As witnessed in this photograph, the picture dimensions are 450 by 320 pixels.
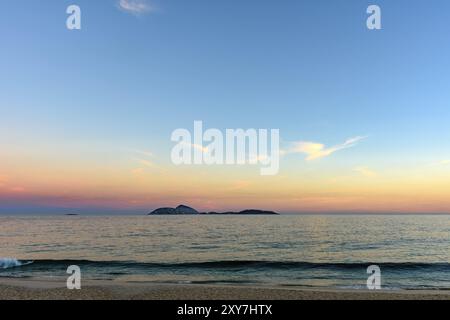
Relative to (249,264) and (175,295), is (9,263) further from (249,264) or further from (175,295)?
(175,295)

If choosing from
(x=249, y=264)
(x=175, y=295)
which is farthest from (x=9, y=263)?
(x=175, y=295)

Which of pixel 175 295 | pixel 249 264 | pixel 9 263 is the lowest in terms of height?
pixel 249 264

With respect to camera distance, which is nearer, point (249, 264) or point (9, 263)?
point (9, 263)

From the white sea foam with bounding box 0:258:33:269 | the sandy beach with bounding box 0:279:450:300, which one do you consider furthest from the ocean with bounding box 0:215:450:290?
the sandy beach with bounding box 0:279:450:300

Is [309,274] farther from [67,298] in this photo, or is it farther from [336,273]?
[67,298]

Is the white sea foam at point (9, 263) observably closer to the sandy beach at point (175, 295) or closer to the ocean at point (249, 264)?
the ocean at point (249, 264)

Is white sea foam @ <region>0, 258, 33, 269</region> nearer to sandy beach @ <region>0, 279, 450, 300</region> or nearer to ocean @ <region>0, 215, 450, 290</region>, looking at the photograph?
ocean @ <region>0, 215, 450, 290</region>

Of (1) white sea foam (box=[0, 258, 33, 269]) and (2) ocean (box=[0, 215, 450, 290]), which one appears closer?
(2) ocean (box=[0, 215, 450, 290])

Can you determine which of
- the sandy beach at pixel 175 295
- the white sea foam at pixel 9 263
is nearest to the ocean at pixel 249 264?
the white sea foam at pixel 9 263

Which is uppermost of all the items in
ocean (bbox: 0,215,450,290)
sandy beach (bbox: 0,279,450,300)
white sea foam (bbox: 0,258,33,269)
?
sandy beach (bbox: 0,279,450,300)

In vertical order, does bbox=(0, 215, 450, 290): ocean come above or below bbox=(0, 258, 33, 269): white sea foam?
below

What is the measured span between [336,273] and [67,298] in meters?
19.1

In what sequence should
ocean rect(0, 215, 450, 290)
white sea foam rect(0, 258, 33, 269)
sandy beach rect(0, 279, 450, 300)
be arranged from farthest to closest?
1. white sea foam rect(0, 258, 33, 269)
2. ocean rect(0, 215, 450, 290)
3. sandy beach rect(0, 279, 450, 300)
